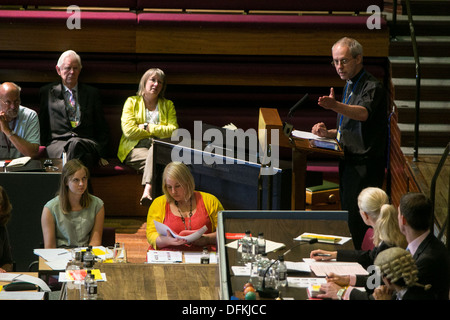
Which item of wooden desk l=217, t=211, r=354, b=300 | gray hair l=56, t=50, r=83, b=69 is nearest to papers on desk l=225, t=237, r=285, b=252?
wooden desk l=217, t=211, r=354, b=300

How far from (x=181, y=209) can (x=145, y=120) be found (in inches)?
76.6

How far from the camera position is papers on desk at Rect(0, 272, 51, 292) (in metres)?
3.90

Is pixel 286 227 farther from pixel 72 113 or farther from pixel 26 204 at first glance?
pixel 72 113

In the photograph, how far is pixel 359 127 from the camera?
5.09 metres

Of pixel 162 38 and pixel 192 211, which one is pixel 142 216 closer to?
pixel 162 38

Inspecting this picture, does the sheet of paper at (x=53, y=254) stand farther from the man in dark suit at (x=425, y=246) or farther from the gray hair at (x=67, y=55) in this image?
the gray hair at (x=67, y=55)

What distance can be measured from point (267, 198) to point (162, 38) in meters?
2.48

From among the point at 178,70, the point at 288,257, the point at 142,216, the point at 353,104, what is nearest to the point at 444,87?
the point at 353,104

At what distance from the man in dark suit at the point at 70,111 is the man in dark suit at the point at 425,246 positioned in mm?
3673

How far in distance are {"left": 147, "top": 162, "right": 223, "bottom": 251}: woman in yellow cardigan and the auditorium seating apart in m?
2.27

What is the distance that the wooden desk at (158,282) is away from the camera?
3.51m

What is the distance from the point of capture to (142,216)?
6.80m

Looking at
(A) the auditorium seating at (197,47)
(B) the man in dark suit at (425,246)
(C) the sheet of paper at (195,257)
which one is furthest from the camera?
(A) the auditorium seating at (197,47)

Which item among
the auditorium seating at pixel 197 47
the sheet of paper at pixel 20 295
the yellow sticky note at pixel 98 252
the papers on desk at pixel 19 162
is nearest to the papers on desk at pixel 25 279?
the sheet of paper at pixel 20 295
